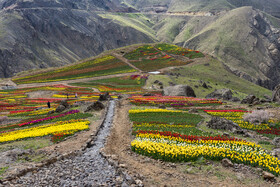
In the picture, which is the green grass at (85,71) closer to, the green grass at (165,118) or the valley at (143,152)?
the valley at (143,152)

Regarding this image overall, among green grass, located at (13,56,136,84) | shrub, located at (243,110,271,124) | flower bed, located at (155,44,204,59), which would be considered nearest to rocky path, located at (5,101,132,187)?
shrub, located at (243,110,271,124)

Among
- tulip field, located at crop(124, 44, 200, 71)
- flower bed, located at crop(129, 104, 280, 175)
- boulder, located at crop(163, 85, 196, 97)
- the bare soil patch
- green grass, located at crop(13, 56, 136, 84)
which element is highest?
tulip field, located at crop(124, 44, 200, 71)

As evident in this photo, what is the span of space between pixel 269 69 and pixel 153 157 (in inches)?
8345

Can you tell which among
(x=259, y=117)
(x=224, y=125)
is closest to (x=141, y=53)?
(x=259, y=117)

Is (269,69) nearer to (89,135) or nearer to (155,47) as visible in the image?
(155,47)

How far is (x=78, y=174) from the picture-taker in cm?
1215

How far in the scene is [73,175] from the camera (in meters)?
12.0

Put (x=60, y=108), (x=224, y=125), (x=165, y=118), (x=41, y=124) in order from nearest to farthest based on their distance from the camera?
(x=224, y=125) → (x=165, y=118) → (x=41, y=124) → (x=60, y=108)

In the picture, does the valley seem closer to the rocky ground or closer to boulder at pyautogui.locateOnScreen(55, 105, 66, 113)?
the rocky ground

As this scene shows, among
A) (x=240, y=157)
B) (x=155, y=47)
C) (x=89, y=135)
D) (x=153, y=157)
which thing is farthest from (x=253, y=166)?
(x=155, y=47)

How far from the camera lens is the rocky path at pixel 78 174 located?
1084 centimetres

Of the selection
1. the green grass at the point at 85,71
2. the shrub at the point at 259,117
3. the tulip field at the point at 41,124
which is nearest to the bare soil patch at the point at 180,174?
the tulip field at the point at 41,124

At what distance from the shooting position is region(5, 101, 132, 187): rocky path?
10.8 metres

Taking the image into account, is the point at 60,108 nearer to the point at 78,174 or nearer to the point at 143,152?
the point at 143,152
